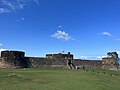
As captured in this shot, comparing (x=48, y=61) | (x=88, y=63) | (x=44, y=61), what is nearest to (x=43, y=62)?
(x=44, y=61)

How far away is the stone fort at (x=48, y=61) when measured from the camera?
52.2m

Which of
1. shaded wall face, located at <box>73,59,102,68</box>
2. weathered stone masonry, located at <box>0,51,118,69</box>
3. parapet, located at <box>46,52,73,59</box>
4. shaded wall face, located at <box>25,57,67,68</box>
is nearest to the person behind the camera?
weathered stone masonry, located at <box>0,51,118,69</box>

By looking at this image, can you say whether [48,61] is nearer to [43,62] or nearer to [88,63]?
[43,62]

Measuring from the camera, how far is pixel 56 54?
6625 cm

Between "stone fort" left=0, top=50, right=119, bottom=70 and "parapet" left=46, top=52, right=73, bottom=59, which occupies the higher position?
"parapet" left=46, top=52, right=73, bottom=59

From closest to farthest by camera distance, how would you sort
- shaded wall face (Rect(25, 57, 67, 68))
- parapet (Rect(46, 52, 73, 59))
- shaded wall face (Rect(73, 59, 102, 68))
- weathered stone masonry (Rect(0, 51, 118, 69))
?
1. weathered stone masonry (Rect(0, 51, 118, 69))
2. shaded wall face (Rect(25, 57, 67, 68))
3. shaded wall face (Rect(73, 59, 102, 68))
4. parapet (Rect(46, 52, 73, 59))

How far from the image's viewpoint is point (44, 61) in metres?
58.3

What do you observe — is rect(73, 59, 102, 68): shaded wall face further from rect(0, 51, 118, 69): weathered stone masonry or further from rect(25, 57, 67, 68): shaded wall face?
rect(25, 57, 67, 68): shaded wall face

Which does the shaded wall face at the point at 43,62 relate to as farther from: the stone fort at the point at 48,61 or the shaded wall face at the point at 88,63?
the shaded wall face at the point at 88,63

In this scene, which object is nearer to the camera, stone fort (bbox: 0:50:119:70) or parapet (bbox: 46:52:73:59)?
stone fort (bbox: 0:50:119:70)

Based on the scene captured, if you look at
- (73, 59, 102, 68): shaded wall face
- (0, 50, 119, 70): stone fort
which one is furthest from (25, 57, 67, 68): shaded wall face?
(73, 59, 102, 68): shaded wall face

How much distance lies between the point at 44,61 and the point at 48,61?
103 centimetres

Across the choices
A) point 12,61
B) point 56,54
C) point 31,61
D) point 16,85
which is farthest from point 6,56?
point 16,85

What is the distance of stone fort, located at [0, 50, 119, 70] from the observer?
5222 cm
